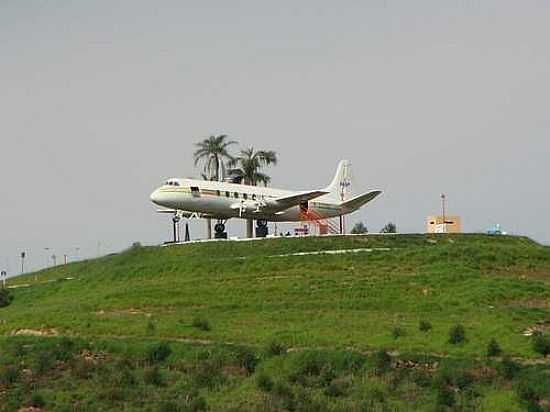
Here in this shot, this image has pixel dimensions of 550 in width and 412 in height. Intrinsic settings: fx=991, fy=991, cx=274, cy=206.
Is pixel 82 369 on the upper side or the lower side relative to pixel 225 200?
lower

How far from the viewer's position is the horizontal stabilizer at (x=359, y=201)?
74375mm

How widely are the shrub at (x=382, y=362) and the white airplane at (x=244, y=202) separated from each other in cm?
3684

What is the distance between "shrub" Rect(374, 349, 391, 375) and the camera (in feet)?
104

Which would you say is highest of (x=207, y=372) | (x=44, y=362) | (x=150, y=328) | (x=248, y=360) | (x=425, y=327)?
(x=150, y=328)

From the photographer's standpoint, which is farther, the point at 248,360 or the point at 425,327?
the point at 425,327

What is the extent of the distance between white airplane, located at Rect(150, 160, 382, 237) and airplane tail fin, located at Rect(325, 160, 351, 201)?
218cm

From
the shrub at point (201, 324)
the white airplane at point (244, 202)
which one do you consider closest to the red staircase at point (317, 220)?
the white airplane at point (244, 202)

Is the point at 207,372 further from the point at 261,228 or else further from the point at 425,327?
the point at 261,228

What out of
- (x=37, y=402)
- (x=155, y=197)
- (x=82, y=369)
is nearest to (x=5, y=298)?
(x=155, y=197)

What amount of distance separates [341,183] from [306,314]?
39167mm

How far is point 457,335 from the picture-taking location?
115 feet

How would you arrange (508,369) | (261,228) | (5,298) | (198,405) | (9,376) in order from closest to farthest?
(198,405) < (508,369) < (9,376) < (5,298) < (261,228)

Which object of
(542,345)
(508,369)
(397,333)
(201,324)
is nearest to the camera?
(508,369)

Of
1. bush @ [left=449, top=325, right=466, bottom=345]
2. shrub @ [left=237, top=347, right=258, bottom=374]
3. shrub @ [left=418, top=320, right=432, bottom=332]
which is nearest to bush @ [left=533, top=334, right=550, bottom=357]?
bush @ [left=449, top=325, right=466, bottom=345]
